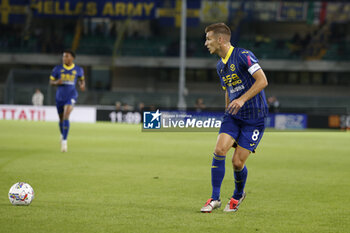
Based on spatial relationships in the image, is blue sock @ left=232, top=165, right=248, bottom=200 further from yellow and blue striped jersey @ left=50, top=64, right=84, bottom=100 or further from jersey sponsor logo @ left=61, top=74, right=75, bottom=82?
jersey sponsor logo @ left=61, top=74, right=75, bottom=82

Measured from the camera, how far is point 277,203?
328 inches

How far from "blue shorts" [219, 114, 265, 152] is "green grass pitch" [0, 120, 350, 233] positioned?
2.92ft

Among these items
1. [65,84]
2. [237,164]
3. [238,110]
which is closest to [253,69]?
[238,110]

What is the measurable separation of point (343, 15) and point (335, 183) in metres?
37.3

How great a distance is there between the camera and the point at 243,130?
734 centimetres

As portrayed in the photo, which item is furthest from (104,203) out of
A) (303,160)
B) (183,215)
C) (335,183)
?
(303,160)

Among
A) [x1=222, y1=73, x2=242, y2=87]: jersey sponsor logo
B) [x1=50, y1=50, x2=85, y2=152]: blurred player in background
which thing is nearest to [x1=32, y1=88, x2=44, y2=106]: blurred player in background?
[x1=50, y1=50, x2=85, y2=152]: blurred player in background

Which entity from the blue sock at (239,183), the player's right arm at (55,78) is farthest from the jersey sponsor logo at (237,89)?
the player's right arm at (55,78)

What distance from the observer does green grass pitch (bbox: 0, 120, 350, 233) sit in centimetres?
666

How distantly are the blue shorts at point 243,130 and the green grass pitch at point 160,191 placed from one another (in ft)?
2.92

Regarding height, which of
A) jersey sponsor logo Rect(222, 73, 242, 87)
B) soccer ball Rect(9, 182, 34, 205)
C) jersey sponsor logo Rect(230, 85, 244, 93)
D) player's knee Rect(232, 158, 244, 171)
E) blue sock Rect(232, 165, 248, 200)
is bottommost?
soccer ball Rect(9, 182, 34, 205)

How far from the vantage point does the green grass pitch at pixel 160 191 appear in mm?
6656

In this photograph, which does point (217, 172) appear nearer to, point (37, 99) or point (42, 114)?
point (42, 114)

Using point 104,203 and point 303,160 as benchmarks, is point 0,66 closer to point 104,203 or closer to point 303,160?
point 303,160
